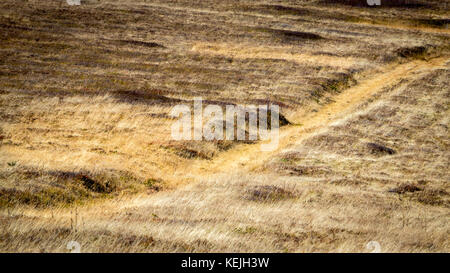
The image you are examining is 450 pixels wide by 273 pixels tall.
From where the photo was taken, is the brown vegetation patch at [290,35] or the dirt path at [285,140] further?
the brown vegetation patch at [290,35]

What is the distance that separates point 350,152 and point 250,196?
637 centimetres

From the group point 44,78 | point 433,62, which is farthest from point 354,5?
point 44,78

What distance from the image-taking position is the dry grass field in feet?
45.3

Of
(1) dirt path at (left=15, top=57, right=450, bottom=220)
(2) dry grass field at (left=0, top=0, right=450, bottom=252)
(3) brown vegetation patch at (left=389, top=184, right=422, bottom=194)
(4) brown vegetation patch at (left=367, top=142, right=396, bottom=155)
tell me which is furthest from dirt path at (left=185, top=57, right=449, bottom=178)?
(3) brown vegetation patch at (left=389, top=184, right=422, bottom=194)

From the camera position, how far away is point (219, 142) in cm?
2050

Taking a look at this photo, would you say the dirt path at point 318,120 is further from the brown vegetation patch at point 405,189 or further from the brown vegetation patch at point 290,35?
the brown vegetation patch at point 290,35

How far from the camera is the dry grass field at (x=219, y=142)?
13.8 m

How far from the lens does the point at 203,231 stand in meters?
13.5

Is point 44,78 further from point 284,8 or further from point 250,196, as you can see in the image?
point 284,8

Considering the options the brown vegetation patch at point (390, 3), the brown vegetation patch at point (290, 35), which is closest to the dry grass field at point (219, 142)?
the brown vegetation patch at point (290, 35)

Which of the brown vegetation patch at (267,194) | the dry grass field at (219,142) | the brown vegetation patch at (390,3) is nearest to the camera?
the dry grass field at (219,142)

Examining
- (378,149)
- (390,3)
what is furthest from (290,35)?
(378,149)

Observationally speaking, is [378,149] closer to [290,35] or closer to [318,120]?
[318,120]

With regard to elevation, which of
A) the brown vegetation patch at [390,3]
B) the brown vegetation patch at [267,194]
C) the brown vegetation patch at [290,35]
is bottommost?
the brown vegetation patch at [267,194]
